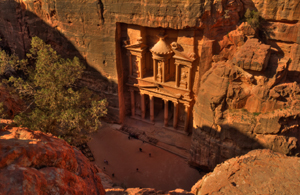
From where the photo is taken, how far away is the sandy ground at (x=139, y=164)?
52.7 feet

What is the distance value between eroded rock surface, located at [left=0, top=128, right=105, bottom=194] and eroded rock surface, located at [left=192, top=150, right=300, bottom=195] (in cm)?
395

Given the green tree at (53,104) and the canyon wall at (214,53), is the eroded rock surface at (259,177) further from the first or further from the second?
the green tree at (53,104)

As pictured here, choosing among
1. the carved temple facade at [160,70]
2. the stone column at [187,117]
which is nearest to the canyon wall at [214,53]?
the carved temple facade at [160,70]

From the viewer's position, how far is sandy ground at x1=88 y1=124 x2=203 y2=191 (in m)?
16.1

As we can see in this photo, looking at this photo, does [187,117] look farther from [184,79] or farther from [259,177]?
[259,177]

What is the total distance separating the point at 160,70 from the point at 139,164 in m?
6.95

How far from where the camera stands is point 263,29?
51.2ft

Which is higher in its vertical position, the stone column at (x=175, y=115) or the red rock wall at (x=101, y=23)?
the red rock wall at (x=101, y=23)

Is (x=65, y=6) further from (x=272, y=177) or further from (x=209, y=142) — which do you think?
(x=272, y=177)

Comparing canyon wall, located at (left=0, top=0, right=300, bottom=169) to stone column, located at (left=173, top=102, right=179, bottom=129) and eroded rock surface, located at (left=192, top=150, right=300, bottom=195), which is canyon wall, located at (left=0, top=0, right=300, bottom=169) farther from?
eroded rock surface, located at (left=192, top=150, right=300, bottom=195)

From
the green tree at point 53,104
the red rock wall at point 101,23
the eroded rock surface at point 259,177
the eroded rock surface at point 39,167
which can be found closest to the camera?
the eroded rock surface at point 39,167

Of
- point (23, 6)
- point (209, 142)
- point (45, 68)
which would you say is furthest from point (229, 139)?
point (23, 6)

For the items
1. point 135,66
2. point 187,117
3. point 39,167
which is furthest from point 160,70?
point 39,167

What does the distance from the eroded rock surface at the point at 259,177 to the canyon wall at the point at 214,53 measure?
3.60 meters
